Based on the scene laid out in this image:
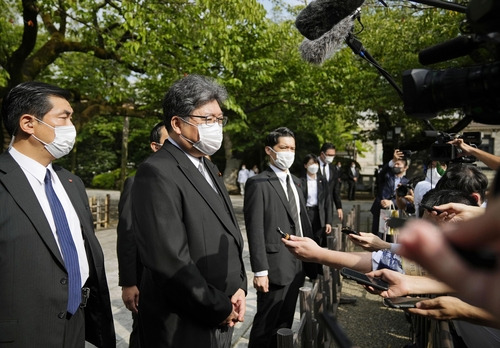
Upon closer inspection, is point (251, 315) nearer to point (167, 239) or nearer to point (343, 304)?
point (343, 304)

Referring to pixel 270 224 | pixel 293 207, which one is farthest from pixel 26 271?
pixel 293 207

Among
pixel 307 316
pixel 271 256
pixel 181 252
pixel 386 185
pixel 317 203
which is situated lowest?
pixel 307 316

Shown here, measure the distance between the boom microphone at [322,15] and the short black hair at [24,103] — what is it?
1.62 m

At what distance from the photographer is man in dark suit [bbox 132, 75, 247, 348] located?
187cm

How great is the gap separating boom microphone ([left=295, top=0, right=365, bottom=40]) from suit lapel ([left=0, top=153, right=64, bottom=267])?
5.37 feet

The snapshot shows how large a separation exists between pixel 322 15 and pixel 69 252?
182 cm

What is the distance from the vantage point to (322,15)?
1604mm

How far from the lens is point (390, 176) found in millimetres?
7062

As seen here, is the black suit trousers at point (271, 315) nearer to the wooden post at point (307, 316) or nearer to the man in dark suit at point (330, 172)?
the wooden post at point (307, 316)

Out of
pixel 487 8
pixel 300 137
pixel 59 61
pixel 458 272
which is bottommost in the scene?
pixel 458 272

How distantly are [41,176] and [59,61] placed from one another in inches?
510

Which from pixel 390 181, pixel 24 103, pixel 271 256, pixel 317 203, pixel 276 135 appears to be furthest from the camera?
pixel 390 181

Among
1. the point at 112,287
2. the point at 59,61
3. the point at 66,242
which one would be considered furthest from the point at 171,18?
the point at 59,61

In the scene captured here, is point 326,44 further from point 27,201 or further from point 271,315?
point 271,315
